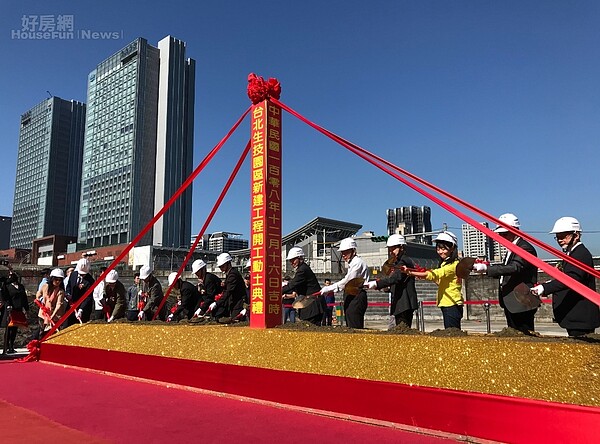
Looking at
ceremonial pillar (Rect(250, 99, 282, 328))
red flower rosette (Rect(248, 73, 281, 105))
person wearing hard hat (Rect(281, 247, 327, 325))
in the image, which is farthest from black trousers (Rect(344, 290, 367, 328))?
red flower rosette (Rect(248, 73, 281, 105))

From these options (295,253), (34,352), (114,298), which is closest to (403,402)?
(295,253)

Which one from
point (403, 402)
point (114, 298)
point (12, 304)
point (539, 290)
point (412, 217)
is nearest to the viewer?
point (403, 402)

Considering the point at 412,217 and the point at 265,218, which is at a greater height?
the point at 412,217

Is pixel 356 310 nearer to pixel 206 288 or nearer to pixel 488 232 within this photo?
pixel 488 232

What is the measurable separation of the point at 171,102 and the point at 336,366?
86842 millimetres

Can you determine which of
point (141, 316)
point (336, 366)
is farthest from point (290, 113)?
point (141, 316)

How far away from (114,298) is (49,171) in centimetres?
10778

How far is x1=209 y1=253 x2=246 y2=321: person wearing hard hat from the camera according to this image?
619 centimetres

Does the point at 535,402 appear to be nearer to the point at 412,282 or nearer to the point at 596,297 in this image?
the point at 596,297

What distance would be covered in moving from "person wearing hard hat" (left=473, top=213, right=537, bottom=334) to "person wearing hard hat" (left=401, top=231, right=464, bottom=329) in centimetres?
49

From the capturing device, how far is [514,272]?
3521 millimetres

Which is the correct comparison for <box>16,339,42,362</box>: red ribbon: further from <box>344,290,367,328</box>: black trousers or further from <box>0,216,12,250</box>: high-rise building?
<box>0,216,12,250</box>: high-rise building

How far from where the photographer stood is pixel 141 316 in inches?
297

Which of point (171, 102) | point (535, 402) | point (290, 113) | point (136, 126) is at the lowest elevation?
point (535, 402)
